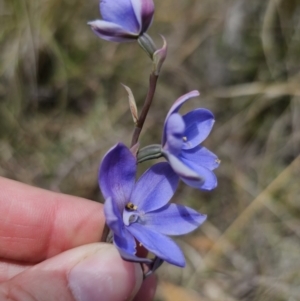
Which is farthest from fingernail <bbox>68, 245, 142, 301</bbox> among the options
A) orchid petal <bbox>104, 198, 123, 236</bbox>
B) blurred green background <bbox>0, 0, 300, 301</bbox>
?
blurred green background <bbox>0, 0, 300, 301</bbox>

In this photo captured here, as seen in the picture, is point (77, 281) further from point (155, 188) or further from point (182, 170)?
point (182, 170)

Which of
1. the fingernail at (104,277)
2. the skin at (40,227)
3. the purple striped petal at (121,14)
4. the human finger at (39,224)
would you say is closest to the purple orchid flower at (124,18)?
the purple striped petal at (121,14)

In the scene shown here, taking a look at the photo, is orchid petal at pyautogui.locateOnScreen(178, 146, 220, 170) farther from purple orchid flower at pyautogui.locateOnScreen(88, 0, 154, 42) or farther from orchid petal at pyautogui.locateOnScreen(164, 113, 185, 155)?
purple orchid flower at pyautogui.locateOnScreen(88, 0, 154, 42)

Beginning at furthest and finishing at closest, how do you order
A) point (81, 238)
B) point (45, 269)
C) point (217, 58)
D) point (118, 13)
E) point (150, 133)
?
point (217, 58) < point (150, 133) < point (81, 238) < point (45, 269) < point (118, 13)

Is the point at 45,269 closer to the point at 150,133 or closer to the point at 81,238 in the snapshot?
the point at 81,238

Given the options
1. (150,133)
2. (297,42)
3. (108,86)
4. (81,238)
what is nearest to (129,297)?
(81,238)

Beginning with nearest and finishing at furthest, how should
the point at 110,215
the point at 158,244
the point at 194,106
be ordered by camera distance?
the point at 110,215 → the point at 158,244 → the point at 194,106

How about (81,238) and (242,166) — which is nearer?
(81,238)

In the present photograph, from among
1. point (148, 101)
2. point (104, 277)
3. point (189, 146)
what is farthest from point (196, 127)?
point (104, 277)
